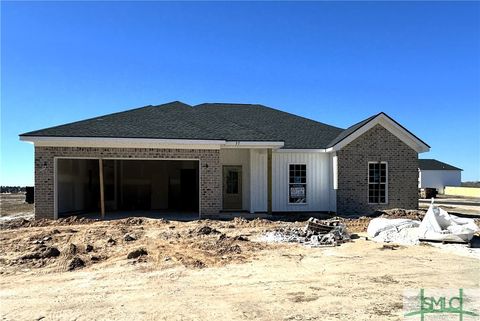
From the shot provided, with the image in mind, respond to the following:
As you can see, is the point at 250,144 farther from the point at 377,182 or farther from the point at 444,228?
the point at 444,228

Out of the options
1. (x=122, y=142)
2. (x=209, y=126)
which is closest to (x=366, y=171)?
(x=209, y=126)

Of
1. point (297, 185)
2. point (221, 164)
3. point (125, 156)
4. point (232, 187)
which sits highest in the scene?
point (125, 156)

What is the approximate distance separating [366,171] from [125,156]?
10988 mm

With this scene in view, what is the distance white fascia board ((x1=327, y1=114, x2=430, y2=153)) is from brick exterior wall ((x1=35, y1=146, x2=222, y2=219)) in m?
5.82

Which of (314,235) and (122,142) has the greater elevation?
(122,142)

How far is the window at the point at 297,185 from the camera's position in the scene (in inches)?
797

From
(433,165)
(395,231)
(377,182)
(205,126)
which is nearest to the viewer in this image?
(395,231)

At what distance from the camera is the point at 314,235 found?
12664mm

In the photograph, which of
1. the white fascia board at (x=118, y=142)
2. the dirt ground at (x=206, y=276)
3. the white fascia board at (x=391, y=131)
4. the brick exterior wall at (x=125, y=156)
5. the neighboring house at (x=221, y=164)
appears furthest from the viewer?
the white fascia board at (x=391, y=131)

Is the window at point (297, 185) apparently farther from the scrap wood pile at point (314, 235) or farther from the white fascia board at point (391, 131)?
the scrap wood pile at point (314, 235)

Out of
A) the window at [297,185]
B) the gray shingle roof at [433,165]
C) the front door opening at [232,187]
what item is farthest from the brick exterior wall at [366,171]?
the gray shingle roof at [433,165]

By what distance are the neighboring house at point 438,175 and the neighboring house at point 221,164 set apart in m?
46.6

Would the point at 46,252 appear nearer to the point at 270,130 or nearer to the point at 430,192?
the point at 270,130

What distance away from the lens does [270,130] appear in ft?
74.4
